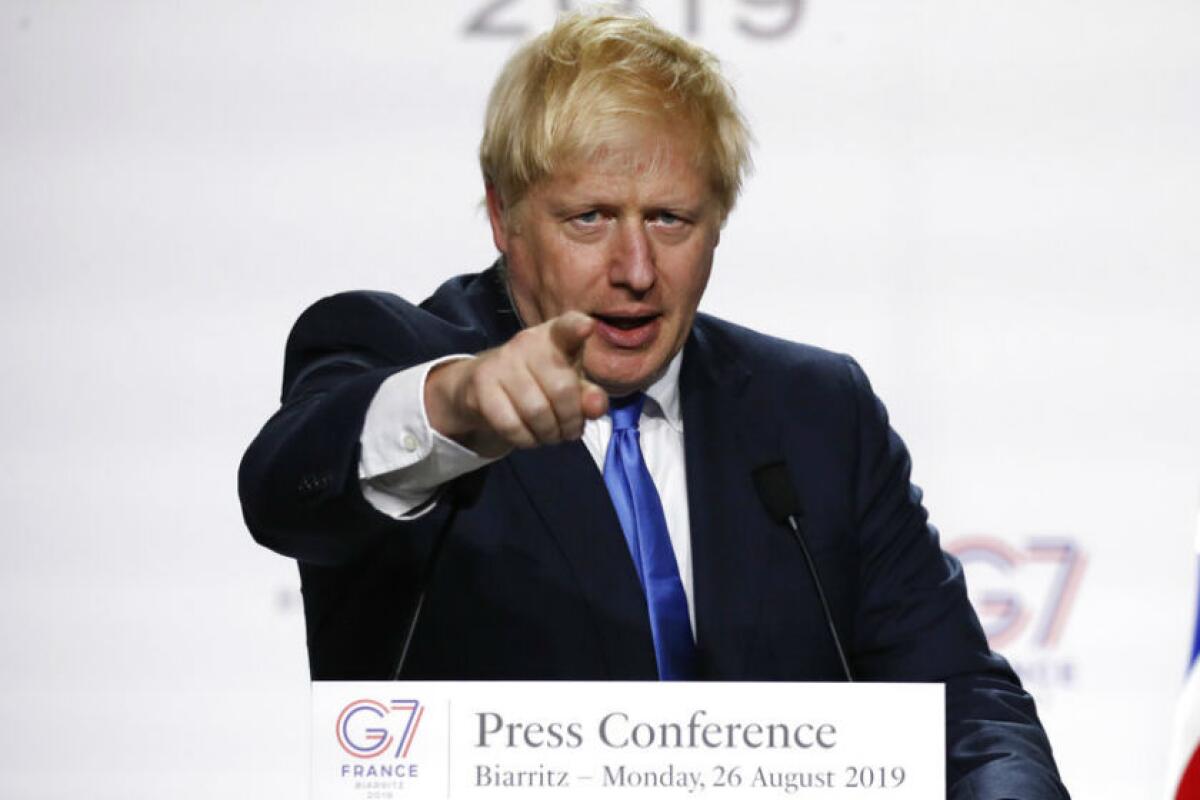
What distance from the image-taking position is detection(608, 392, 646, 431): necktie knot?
1978mm

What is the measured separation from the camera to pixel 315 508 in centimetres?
153

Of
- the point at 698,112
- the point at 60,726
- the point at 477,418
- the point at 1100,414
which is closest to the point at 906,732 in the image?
the point at 477,418

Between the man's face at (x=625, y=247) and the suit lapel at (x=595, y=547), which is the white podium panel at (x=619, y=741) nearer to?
the suit lapel at (x=595, y=547)

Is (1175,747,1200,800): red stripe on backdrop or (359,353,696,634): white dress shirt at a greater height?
(359,353,696,634): white dress shirt

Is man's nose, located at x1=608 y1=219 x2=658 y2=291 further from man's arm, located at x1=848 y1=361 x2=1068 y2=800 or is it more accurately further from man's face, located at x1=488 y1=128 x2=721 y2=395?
man's arm, located at x1=848 y1=361 x2=1068 y2=800

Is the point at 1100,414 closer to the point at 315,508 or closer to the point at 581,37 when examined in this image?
the point at 581,37

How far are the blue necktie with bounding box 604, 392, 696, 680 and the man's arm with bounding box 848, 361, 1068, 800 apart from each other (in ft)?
0.83

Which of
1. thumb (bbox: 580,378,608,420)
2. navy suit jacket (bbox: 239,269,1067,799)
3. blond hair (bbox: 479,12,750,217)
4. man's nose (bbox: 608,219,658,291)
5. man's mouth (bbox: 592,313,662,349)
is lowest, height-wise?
navy suit jacket (bbox: 239,269,1067,799)

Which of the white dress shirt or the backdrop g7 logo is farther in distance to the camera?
the white dress shirt

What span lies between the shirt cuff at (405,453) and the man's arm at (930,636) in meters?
0.58

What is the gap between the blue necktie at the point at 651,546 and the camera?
183 cm

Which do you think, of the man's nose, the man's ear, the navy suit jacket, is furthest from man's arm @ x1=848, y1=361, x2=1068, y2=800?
the man's ear

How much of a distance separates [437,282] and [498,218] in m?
0.90

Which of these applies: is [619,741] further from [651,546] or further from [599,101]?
[599,101]
